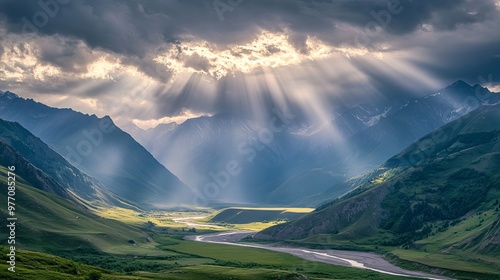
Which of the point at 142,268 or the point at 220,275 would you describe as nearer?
the point at 220,275

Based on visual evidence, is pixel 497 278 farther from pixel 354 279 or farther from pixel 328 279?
pixel 328 279

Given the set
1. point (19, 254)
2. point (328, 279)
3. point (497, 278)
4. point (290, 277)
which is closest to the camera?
point (19, 254)

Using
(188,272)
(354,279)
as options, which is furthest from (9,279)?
(354,279)

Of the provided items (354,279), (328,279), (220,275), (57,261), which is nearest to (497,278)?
(354,279)

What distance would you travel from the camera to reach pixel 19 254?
116 metres

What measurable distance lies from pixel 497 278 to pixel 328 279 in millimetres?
72490

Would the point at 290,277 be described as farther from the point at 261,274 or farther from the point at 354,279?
the point at 354,279

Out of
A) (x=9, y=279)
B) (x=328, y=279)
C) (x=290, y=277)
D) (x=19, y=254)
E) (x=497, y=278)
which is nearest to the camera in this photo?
(x=9, y=279)

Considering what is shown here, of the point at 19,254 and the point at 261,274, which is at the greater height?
the point at 19,254

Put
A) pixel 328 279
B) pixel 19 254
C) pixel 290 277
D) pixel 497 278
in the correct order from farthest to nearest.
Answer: pixel 497 278
pixel 328 279
pixel 290 277
pixel 19 254

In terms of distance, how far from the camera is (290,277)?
155m

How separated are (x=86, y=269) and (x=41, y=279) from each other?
27264 millimetres

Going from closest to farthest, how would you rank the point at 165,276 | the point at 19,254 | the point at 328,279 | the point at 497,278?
the point at 19,254
the point at 165,276
the point at 328,279
the point at 497,278

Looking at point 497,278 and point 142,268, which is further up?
point 142,268
